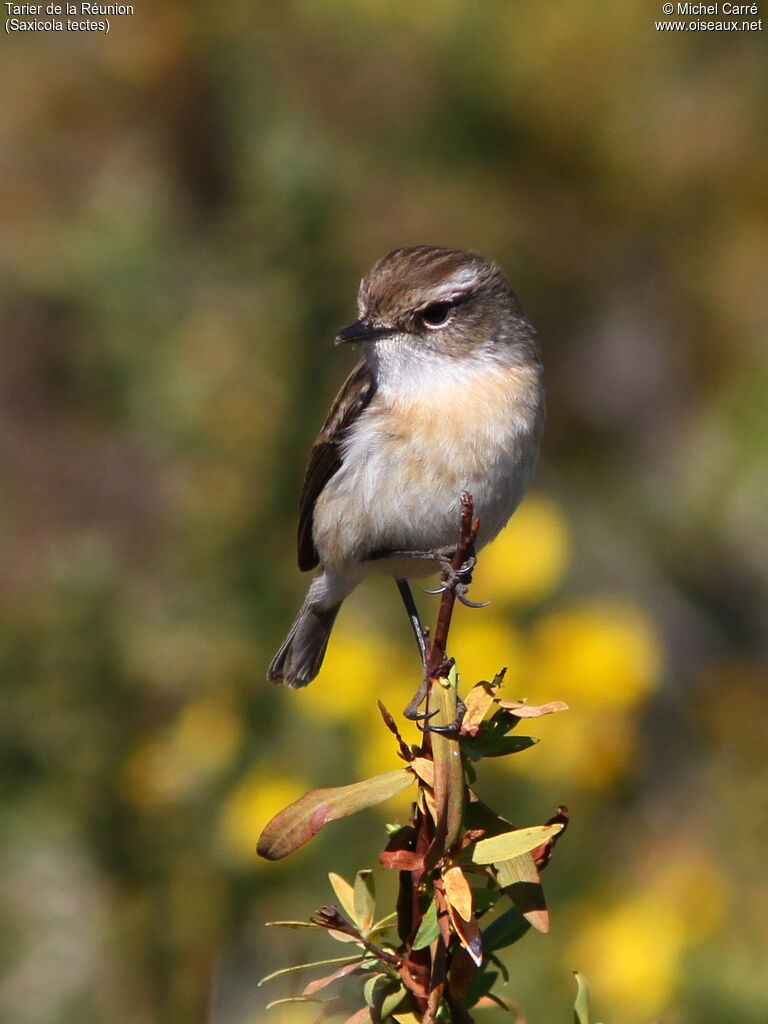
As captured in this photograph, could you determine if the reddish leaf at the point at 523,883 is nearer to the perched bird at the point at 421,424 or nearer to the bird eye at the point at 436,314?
the perched bird at the point at 421,424

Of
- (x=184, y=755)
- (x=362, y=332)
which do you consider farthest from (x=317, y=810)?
(x=184, y=755)

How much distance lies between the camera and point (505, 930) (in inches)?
60.1

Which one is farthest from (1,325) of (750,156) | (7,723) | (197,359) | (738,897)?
(738,897)

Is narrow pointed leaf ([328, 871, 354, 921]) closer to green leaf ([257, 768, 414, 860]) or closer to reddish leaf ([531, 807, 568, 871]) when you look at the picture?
green leaf ([257, 768, 414, 860])

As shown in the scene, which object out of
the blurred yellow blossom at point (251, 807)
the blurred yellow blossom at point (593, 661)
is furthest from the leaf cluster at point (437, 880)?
the blurred yellow blossom at point (593, 661)

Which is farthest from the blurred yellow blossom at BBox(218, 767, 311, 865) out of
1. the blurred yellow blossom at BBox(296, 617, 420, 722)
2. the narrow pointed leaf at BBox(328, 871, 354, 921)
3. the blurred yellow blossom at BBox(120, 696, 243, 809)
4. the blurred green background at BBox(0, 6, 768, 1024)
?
the narrow pointed leaf at BBox(328, 871, 354, 921)

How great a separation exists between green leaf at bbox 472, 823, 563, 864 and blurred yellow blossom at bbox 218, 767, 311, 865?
8.58 ft

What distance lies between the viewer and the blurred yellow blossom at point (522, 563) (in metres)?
4.84

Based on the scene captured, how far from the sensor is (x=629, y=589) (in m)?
6.60

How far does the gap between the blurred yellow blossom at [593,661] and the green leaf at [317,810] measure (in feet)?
10.7

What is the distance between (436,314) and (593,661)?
1794mm

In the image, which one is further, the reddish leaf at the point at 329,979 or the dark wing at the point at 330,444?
the dark wing at the point at 330,444

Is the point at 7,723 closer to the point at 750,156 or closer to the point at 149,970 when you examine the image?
the point at 149,970

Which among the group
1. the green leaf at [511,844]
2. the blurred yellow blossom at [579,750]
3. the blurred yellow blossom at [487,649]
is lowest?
the blurred yellow blossom at [579,750]
